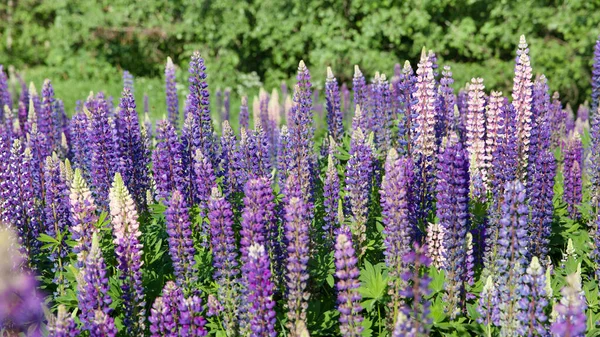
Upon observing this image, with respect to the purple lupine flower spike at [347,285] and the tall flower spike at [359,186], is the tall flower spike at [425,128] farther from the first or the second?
the purple lupine flower spike at [347,285]

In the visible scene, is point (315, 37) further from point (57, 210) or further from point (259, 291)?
point (259, 291)

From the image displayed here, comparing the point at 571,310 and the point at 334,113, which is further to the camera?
the point at 334,113

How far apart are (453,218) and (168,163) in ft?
6.46

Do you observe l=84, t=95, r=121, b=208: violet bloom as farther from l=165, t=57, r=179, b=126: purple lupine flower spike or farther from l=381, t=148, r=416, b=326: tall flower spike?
l=165, t=57, r=179, b=126: purple lupine flower spike

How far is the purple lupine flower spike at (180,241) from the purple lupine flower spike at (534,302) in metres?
1.73

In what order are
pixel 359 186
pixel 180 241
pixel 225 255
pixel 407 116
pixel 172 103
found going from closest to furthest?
pixel 225 255 → pixel 180 241 → pixel 359 186 → pixel 407 116 → pixel 172 103

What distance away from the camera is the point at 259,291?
326 centimetres

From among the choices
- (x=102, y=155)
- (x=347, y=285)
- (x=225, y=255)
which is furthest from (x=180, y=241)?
(x=102, y=155)

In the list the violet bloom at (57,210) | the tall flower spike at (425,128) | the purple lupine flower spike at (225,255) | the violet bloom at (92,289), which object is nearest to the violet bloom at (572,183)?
the tall flower spike at (425,128)

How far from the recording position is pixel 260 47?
14789mm

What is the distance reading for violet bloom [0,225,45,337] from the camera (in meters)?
3.08

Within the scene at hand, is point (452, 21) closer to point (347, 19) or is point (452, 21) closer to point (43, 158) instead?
point (347, 19)

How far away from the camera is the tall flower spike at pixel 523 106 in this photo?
4.49 m

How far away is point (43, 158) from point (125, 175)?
37.6 inches
